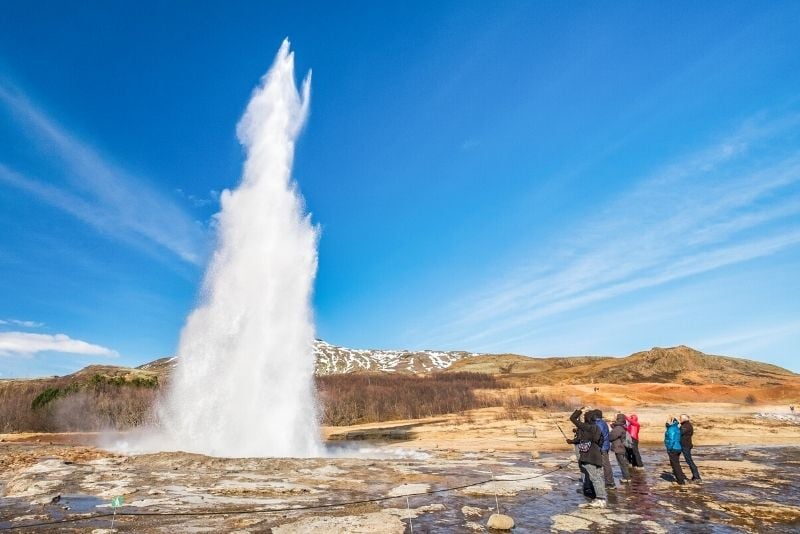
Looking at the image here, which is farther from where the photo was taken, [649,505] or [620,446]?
[620,446]

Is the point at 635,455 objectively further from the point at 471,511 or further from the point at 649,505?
the point at 471,511

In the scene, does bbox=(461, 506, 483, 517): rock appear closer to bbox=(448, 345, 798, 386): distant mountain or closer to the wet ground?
the wet ground

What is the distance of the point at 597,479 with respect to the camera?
1210 centimetres

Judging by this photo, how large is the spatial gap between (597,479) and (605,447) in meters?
2.09

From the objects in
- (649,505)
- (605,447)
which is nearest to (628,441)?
(605,447)

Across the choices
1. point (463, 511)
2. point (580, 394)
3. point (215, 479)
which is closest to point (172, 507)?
point (215, 479)

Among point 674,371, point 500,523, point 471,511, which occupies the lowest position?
point 471,511

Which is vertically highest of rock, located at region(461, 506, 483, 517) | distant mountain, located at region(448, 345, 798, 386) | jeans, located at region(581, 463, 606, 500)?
distant mountain, located at region(448, 345, 798, 386)

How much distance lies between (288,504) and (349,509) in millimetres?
1882

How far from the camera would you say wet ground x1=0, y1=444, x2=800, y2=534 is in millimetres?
10078

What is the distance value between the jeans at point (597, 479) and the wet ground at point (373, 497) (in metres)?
0.36

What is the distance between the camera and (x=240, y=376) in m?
28.3

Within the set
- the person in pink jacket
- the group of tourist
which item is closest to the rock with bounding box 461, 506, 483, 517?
the group of tourist

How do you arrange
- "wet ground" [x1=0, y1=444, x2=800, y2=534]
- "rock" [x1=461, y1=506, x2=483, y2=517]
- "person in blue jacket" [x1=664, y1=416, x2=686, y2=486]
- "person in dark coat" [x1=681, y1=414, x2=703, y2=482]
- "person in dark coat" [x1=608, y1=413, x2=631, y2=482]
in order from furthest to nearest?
"person in dark coat" [x1=608, y1=413, x2=631, y2=482], "person in dark coat" [x1=681, y1=414, x2=703, y2=482], "person in blue jacket" [x1=664, y1=416, x2=686, y2=486], "rock" [x1=461, y1=506, x2=483, y2=517], "wet ground" [x1=0, y1=444, x2=800, y2=534]
